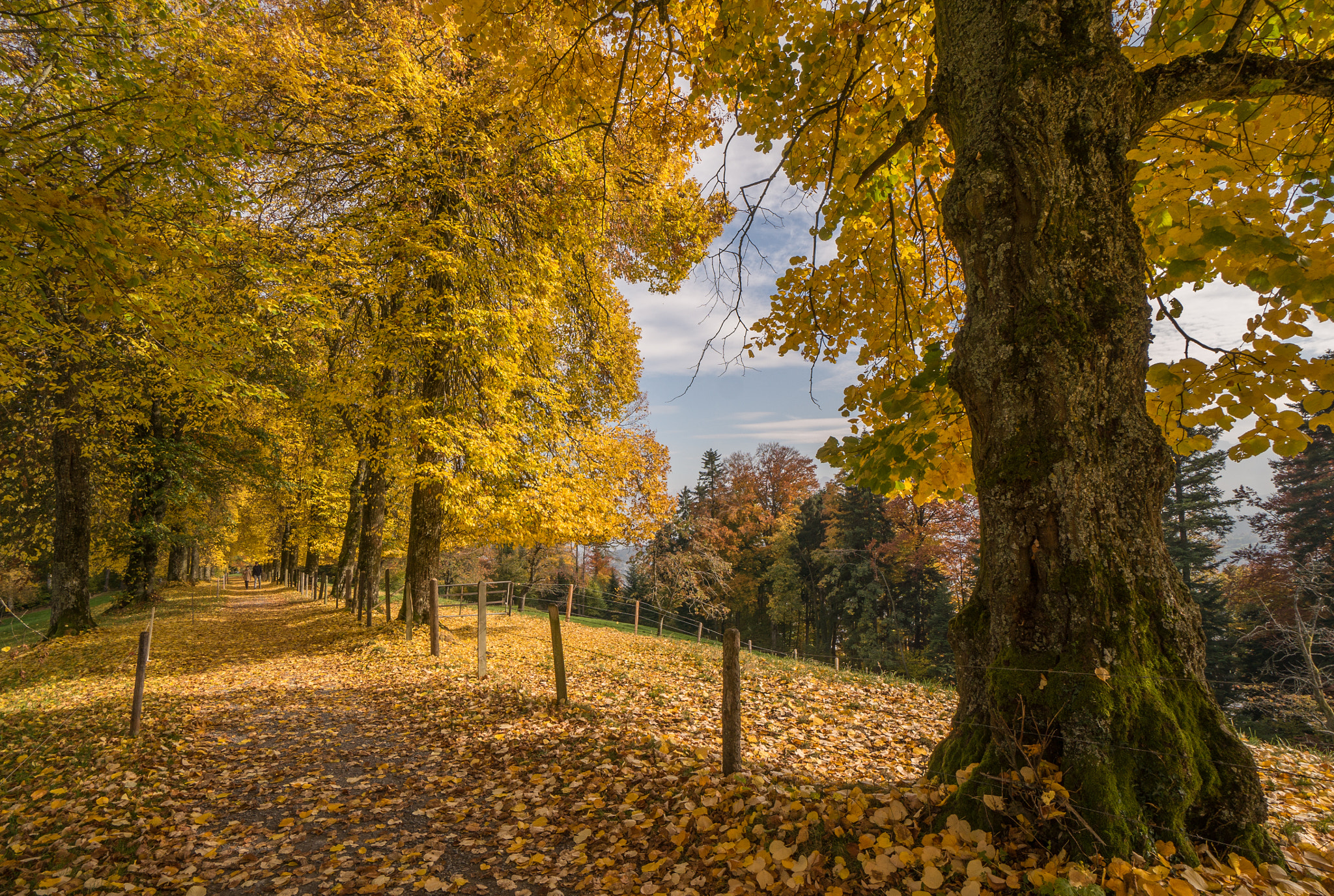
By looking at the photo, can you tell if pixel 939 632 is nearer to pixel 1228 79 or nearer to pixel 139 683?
pixel 1228 79

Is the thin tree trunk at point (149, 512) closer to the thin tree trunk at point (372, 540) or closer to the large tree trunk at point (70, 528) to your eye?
the large tree trunk at point (70, 528)

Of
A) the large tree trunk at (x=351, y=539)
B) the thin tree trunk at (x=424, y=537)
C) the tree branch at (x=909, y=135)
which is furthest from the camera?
the large tree trunk at (x=351, y=539)

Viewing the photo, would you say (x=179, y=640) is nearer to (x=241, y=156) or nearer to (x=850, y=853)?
(x=241, y=156)

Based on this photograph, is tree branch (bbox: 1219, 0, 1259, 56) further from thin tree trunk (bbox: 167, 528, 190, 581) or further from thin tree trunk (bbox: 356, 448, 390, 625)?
thin tree trunk (bbox: 167, 528, 190, 581)

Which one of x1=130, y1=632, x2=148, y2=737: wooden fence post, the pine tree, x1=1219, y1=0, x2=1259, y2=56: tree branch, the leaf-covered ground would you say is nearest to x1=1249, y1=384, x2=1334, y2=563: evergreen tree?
the pine tree

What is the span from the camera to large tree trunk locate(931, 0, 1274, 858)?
6.43 feet

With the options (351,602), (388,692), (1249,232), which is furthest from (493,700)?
(351,602)

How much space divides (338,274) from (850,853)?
1061 centimetres

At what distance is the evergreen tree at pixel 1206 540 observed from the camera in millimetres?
18453

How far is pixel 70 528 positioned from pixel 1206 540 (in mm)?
34132

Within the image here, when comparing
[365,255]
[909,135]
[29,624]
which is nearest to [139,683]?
[365,255]

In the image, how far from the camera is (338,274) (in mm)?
9328

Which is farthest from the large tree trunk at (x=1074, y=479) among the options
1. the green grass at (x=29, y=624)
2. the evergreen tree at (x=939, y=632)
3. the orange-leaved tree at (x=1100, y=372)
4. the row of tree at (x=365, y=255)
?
the evergreen tree at (x=939, y=632)

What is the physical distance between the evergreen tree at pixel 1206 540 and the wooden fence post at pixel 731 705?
21.5 meters
